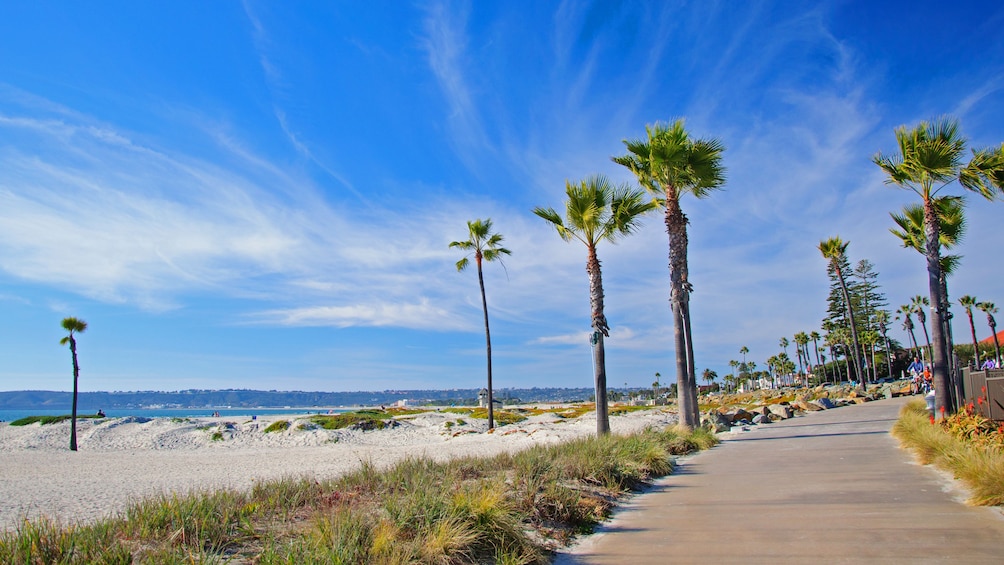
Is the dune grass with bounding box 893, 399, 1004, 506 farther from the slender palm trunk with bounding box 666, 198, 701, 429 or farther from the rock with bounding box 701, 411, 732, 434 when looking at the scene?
the rock with bounding box 701, 411, 732, 434

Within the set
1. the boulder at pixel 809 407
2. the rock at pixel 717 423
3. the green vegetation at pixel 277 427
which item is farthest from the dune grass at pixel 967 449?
the green vegetation at pixel 277 427

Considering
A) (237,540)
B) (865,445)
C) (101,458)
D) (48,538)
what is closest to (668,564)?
(237,540)

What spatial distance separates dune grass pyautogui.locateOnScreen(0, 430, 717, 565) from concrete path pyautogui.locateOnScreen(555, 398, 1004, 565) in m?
0.65

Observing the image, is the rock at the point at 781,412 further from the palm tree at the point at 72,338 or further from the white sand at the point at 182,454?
the palm tree at the point at 72,338

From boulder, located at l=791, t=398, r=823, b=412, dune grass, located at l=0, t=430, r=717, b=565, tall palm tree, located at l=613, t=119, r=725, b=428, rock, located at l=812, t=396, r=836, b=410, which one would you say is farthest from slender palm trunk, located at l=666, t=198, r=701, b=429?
rock, located at l=812, t=396, r=836, b=410

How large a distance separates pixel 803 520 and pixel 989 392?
930 centimetres

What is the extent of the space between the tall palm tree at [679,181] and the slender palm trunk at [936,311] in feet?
21.2

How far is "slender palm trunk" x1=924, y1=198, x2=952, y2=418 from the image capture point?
1568 centimetres

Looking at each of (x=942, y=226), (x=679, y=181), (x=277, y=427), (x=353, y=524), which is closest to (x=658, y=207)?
(x=679, y=181)

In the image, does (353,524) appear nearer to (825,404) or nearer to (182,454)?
(182,454)

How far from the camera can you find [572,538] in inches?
264

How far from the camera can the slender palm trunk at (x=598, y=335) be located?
60.3 ft

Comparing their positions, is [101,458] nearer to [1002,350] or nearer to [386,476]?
[386,476]

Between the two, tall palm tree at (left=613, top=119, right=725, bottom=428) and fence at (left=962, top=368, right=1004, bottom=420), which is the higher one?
tall palm tree at (left=613, top=119, right=725, bottom=428)
